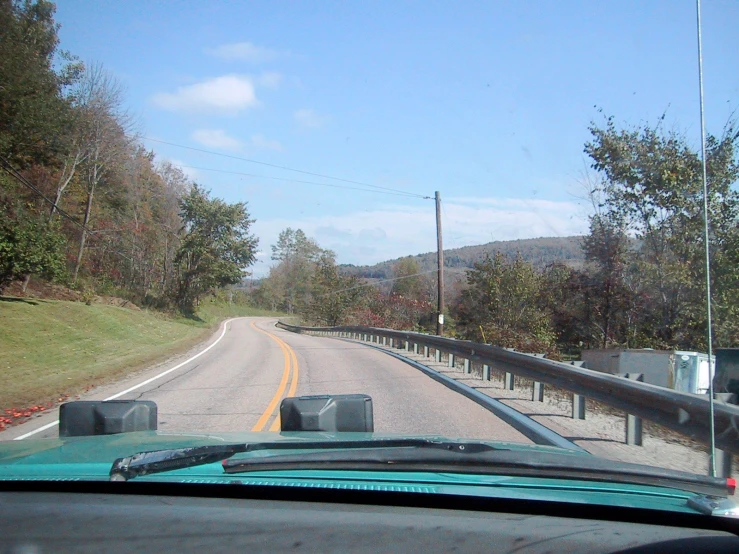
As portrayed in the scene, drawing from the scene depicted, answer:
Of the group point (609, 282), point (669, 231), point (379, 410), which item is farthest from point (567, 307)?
point (379, 410)

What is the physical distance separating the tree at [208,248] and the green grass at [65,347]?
22102mm

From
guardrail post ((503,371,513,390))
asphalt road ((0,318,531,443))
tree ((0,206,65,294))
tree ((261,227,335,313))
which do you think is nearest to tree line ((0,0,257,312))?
tree ((0,206,65,294))

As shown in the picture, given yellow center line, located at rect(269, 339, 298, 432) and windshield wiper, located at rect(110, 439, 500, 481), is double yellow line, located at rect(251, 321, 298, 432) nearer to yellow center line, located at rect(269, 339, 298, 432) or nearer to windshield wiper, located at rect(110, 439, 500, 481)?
yellow center line, located at rect(269, 339, 298, 432)

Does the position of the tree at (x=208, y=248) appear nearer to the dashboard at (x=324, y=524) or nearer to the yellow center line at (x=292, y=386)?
the yellow center line at (x=292, y=386)

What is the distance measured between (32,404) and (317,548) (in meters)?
10.8

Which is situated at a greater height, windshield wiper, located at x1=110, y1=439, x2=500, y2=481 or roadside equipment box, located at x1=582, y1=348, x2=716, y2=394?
windshield wiper, located at x1=110, y1=439, x2=500, y2=481

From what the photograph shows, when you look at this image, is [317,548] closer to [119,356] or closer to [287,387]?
[287,387]

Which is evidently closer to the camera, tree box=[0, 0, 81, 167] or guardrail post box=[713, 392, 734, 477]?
guardrail post box=[713, 392, 734, 477]

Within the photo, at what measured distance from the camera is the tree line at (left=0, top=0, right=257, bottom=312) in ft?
85.9

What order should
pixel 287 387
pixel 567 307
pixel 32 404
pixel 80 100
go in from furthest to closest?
1. pixel 80 100
2. pixel 567 307
3. pixel 287 387
4. pixel 32 404

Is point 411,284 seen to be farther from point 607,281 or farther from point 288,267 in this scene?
point 607,281

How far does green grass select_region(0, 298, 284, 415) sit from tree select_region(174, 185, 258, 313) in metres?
22.1

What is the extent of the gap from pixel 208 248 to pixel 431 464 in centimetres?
5757

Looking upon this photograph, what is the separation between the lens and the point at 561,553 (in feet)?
7.57
